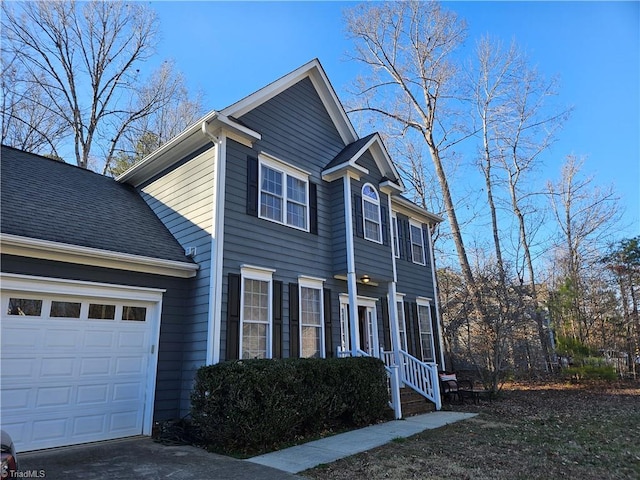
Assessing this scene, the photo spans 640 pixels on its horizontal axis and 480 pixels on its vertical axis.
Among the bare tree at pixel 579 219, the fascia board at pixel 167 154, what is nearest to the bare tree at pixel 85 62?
the fascia board at pixel 167 154

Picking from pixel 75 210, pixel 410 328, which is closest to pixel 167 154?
pixel 75 210

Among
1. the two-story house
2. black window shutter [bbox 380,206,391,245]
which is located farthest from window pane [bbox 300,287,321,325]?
black window shutter [bbox 380,206,391,245]

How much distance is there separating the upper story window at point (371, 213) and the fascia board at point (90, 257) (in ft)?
16.0

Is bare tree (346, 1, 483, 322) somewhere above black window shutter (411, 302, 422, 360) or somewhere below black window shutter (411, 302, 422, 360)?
above

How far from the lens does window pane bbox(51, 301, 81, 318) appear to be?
6.49 metres

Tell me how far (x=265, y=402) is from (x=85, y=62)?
61.7 feet

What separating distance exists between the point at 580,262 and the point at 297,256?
17.7 metres

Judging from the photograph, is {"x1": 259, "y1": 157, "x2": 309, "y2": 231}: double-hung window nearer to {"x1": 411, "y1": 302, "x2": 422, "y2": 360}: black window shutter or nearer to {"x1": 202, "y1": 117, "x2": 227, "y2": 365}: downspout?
{"x1": 202, "y1": 117, "x2": 227, "y2": 365}: downspout

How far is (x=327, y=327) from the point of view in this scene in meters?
9.56

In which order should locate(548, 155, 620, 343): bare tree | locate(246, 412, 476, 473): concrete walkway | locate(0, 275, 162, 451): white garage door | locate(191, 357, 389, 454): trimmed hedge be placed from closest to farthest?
locate(246, 412, 476, 473): concrete walkway
locate(0, 275, 162, 451): white garage door
locate(191, 357, 389, 454): trimmed hedge
locate(548, 155, 620, 343): bare tree

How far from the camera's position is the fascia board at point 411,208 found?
513 inches

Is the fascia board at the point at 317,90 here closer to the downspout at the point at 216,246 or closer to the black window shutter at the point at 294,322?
the downspout at the point at 216,246

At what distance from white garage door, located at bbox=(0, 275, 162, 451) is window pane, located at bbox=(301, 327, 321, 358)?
308cm

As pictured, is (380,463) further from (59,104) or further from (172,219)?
(59,104)
